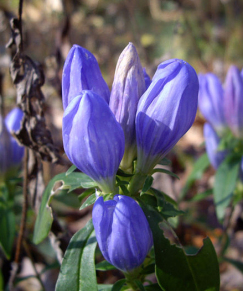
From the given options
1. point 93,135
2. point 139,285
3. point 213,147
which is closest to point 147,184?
point 93,135

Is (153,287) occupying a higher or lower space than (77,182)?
lower

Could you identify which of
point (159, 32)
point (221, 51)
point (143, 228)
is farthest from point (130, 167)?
point (159, 32)

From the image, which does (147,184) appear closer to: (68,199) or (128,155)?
(128,155)

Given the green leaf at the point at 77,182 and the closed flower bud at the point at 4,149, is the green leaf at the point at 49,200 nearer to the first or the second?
the green leaf at the point at 77,182

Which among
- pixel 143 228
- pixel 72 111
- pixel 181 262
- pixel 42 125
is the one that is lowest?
pixel 181 262

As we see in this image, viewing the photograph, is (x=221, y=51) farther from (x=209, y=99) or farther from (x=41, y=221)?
(x=41, y=221)

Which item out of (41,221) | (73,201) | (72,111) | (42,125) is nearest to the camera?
(72,111)

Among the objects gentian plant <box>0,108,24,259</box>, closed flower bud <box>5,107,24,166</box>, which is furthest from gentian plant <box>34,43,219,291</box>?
closed flower bud <box>5,107,24,166</box>
